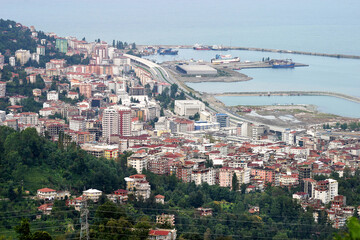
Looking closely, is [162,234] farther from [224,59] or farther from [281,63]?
[224,59]

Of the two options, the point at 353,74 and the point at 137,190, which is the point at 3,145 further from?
the point at 353,74

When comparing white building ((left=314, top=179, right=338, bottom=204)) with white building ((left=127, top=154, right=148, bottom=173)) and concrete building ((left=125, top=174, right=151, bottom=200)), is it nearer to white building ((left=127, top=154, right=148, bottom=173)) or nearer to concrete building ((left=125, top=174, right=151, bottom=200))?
concrete building ((left=125, top=174, right=151, bottom=200))

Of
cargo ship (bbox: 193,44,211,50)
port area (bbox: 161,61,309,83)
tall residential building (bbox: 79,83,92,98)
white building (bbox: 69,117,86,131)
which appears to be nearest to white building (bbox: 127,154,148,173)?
white building (bbox: 69,117,86,131)

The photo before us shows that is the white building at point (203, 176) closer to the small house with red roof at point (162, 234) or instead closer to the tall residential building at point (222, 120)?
the small house with red roof at point (162, 234)

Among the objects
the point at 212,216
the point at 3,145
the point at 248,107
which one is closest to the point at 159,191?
the point at 212,216

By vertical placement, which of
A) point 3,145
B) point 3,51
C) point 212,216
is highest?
point 3,51

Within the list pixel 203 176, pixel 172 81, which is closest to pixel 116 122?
pixel 203 176
